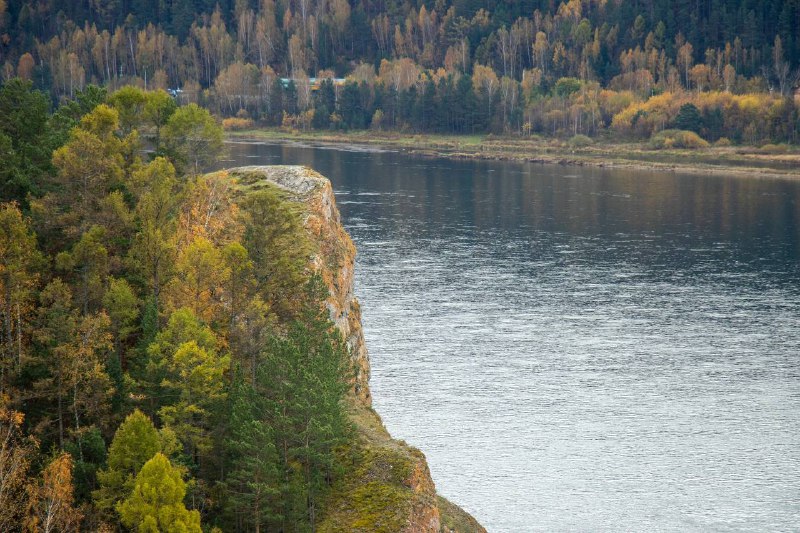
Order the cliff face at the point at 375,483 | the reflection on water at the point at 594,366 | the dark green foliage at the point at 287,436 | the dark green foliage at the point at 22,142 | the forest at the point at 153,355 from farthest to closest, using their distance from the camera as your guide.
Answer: the reflection on water at the point at 594,366, the dark green foliage at the point at 22,142, the cliff face at the point at 375,483, the dark green foliage at the point at 287,436, the forest at the point at 153,355

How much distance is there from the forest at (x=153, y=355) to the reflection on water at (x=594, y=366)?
70.0ft

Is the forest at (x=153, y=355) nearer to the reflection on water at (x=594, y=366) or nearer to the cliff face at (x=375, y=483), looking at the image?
the cliff face at (x=375, y=483)

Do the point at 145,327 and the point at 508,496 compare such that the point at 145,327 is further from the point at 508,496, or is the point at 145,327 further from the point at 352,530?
the point at 508,496

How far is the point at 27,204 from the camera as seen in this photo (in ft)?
265

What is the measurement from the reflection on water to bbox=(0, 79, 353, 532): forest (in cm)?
2135

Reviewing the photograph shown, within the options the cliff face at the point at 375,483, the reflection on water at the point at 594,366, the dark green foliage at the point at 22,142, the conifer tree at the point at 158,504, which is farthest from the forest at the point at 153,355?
the reflection on water at the point at 594,366

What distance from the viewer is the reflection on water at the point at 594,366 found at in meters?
81.3

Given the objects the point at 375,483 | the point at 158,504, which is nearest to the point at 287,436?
the point at 375,483

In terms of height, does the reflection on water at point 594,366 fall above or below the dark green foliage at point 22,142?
below

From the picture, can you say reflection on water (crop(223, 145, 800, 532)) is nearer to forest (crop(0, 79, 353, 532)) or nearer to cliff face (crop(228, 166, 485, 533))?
cliff face (crop(228, 166, 485, 533))

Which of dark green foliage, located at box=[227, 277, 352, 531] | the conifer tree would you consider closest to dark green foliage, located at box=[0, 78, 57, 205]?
dark green foliage, located at box=[227, 277, 352, 531]

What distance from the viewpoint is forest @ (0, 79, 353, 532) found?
56.4 metres

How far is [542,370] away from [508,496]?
28.4 m

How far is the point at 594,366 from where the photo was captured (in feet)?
357
